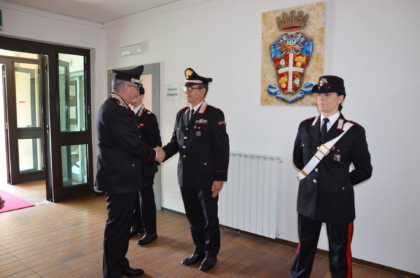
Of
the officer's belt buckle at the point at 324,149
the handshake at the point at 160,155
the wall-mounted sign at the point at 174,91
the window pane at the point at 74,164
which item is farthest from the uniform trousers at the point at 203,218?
the window pane at the point at 74,164

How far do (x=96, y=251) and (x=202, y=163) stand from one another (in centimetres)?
151

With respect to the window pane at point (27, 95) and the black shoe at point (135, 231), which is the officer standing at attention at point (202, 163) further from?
the window pane at point (27, 95)

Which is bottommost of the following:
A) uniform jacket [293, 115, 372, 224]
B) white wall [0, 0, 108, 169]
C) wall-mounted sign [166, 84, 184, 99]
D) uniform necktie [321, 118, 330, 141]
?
uniform jacket [293, 115, 372, 224]

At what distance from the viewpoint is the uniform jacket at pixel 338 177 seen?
2104mm

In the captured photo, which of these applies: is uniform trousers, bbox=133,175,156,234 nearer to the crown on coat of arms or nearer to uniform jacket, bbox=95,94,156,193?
uniform jacket, bbox=95,94,156,193

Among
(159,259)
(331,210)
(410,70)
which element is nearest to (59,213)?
(159,259)

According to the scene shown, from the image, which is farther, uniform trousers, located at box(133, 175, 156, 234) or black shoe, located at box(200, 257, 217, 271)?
uniform trousers, located at box(133, 175, 156, 234)

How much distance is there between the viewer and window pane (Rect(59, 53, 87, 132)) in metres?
4.99

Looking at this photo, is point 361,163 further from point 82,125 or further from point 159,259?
point 82,125

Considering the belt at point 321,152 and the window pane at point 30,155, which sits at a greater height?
the belt at point 321,152

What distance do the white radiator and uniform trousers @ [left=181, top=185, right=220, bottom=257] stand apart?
699mm

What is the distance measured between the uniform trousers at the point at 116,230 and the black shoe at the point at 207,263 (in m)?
0.77

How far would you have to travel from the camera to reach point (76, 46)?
16.5 feet

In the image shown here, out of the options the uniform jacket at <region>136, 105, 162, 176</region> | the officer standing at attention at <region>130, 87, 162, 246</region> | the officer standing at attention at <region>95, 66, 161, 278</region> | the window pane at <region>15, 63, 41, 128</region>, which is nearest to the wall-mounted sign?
the officer standing at attention at <region>130, 87, 162, 246</region>
